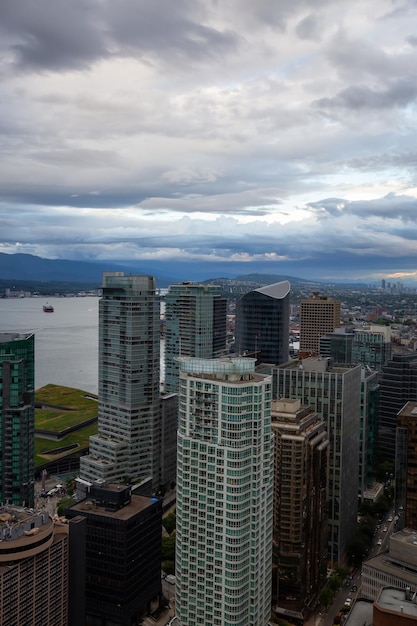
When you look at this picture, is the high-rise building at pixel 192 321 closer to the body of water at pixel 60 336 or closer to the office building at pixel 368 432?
the office building at pixel 368 432

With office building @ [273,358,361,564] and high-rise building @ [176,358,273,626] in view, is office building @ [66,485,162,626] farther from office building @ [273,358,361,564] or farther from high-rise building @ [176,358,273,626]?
office building @ [273,358,361,564]

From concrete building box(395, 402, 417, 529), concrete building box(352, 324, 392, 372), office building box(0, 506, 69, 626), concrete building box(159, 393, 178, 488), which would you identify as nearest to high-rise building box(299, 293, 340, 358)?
concrete building box(352, 324, 392, 372)

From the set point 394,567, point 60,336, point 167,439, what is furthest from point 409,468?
point 60,336

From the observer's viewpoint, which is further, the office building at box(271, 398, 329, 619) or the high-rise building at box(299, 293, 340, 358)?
the high-rise building at box(299, 293, 340, 358)

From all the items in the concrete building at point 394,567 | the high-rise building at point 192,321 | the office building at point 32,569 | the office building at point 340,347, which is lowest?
the concrete building at point 394,567

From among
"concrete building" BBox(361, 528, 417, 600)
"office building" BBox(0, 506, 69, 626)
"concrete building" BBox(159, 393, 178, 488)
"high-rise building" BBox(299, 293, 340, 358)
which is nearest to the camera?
"office building" BBox(0, 506, 69, 626)

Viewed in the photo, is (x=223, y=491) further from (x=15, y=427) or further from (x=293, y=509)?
(x=15, y=427)

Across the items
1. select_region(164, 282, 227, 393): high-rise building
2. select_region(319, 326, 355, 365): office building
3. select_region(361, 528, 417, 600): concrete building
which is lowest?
select_region(361, 528, 417, 600): concrete building

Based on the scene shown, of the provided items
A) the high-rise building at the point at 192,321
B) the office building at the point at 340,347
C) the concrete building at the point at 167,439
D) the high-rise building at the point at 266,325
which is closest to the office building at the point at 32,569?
the concrete building at the point at 167,439
